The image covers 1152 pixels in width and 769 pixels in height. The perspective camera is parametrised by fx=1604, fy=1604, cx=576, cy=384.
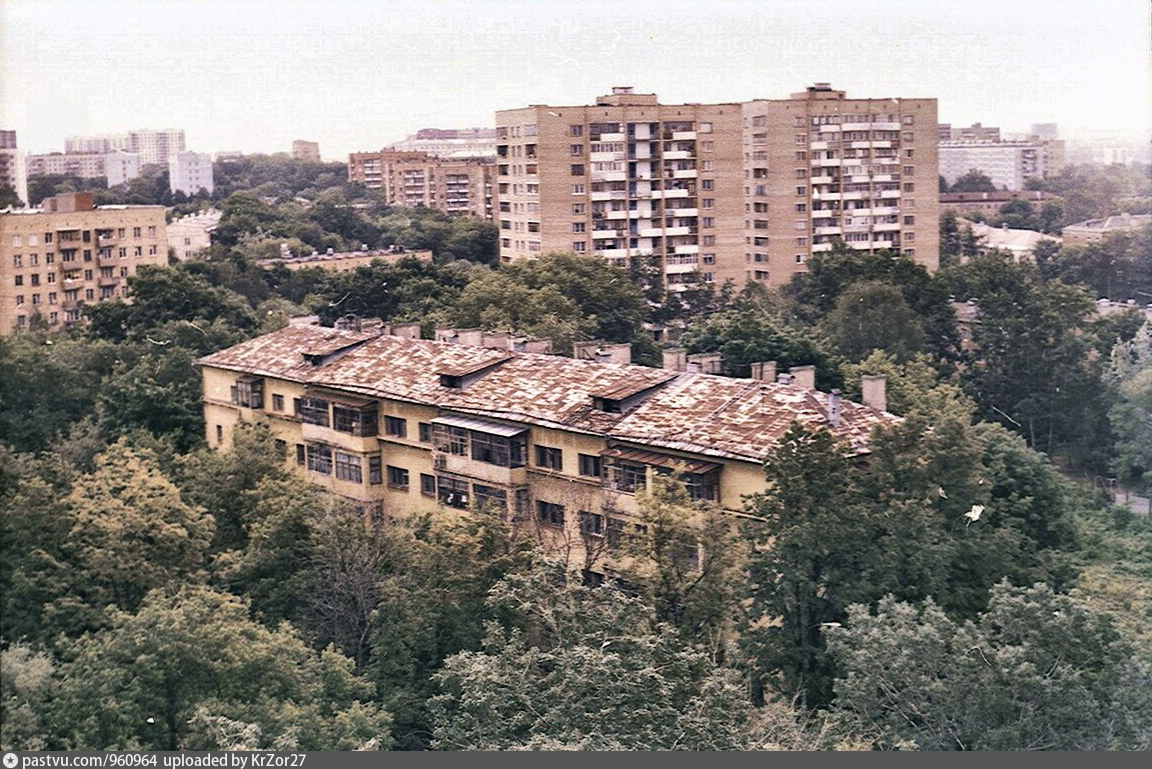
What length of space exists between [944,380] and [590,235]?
22.0 feet

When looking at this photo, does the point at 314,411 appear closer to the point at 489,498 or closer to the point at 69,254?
the point at 489,498

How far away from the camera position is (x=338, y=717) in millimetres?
7828

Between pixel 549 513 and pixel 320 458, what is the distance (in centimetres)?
244

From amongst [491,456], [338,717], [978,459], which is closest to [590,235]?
[491,456]

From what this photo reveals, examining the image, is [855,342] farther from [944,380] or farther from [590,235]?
[590,235]

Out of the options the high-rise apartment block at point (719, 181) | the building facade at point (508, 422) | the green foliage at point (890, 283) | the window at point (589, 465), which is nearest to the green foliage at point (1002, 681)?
the building facade at point (508, 422)

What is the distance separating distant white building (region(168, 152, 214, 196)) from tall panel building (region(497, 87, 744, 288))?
32.6 feet

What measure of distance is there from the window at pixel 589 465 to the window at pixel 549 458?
19 centimetres

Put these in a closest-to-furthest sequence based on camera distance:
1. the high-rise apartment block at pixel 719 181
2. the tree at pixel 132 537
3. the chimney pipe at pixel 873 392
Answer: the tree at pixel 132 537, the chimney pipe at pixel 873 392, the high-rise apartment block at pixel 719 181

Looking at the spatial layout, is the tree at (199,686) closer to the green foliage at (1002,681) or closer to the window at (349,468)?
the green foliage at (1002,681)

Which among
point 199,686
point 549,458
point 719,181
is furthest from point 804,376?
point 719,181

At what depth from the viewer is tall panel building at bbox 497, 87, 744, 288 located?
21.9 meters

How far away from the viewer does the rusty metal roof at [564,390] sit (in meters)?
10.0

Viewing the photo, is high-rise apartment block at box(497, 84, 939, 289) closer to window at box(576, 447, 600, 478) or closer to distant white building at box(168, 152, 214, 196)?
distant white building at box(168, 152, 214, 196)
